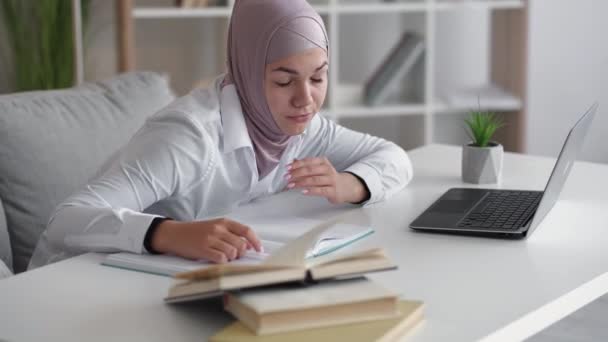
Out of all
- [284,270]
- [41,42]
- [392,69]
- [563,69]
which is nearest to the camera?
[284,270]

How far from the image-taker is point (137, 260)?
4.62 ft

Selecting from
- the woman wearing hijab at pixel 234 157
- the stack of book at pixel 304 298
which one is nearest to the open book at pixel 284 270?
the stack of book at pixel 304 298

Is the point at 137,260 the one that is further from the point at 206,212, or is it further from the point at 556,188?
the point at 556,188

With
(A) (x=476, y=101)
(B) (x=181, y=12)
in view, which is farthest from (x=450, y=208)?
(A) (x=476, y=101)

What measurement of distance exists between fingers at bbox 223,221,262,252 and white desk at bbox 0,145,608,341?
5.0 inches

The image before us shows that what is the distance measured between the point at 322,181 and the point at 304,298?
70cm

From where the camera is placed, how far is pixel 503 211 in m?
1.72

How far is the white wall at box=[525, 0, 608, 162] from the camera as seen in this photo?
417 cm

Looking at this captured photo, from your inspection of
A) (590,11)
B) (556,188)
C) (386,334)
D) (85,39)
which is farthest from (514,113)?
(386,334)

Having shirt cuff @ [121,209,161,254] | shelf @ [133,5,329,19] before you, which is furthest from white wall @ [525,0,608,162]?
shirt cuff @ [121,209,161,254]

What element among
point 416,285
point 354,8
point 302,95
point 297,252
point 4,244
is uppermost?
point 354,8

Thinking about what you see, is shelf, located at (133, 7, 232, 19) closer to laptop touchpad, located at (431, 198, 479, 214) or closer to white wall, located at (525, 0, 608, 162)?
white wall, located at (525, 0, 608, 162)

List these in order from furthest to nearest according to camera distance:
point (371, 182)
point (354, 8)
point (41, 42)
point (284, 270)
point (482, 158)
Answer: point (354, 8), point (41, 42), point (482, 158), point (371, 182), point (284, 270)

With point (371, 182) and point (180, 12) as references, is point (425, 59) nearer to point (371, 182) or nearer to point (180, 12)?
point (180, 12)
